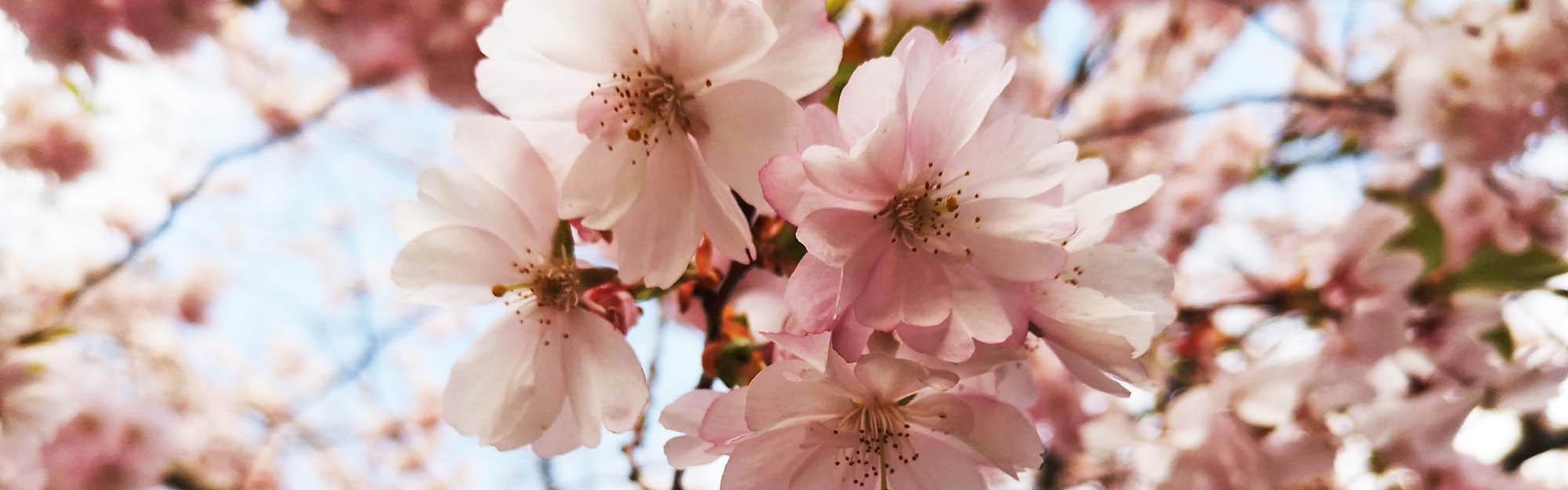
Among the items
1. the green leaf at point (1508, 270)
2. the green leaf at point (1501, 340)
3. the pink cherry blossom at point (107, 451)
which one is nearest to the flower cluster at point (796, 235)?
the green leaf at point (1508, 270)

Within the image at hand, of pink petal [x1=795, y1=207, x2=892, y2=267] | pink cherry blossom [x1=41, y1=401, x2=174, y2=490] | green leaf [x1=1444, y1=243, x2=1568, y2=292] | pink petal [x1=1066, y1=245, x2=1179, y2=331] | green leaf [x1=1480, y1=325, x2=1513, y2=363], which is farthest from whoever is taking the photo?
pink cherry blossom [x1=41, y1=401, x2=174, y2=490]

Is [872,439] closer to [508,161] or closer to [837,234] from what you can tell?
[837,234]

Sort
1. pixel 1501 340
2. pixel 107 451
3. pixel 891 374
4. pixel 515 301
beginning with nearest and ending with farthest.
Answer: pixel 891 374, pixel 515 301, pixel 1501 340, pixel 107 451

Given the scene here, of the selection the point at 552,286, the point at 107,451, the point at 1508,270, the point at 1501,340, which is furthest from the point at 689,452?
the point at 107,451

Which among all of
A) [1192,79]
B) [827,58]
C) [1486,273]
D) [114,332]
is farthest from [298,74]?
[1486,273]

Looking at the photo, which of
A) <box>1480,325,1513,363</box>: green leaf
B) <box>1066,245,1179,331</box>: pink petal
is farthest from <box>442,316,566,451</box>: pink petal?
<box>1480,325,1513,363</box>: green leaf

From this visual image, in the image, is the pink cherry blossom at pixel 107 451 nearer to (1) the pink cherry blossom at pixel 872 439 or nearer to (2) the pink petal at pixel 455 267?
(2) the pink petal at pixel 455 267

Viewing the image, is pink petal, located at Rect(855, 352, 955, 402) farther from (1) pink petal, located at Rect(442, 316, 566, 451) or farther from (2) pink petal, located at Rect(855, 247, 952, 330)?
(1) pink petal, located at Rect(442, 316, 566, 451)
